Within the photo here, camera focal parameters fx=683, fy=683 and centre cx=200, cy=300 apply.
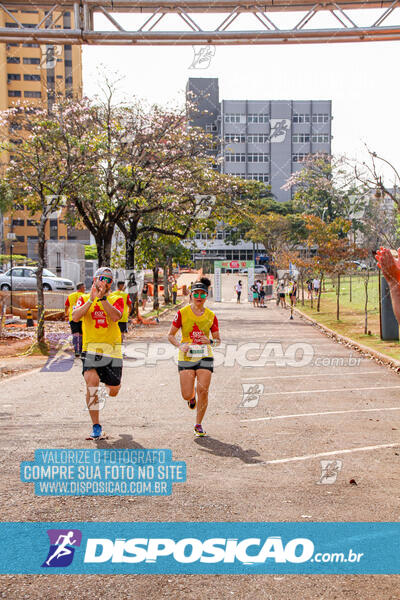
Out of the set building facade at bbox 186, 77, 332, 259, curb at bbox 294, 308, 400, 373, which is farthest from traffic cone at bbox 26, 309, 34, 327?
building facade at bbox 186, 77, 332, 259

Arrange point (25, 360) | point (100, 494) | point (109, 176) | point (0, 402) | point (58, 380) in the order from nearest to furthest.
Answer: point (100, 494) < point (0, 402) < point (58, 380) < point (25, 360) < point (109, 176)

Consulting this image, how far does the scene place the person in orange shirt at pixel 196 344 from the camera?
8.19 metres

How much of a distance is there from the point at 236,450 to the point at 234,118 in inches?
3999

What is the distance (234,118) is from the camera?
10462 centimetres

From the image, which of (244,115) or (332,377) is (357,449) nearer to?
(332,377)

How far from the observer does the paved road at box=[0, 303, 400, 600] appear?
4203 millimetres

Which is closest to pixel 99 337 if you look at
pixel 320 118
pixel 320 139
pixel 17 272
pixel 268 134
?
pixel 17 272

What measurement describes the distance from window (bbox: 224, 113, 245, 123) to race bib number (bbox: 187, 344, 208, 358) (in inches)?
3939

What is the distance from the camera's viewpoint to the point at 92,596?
4.00 metres

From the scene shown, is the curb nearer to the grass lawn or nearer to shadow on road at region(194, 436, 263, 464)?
the grass lawn

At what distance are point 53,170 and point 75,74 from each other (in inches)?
3206

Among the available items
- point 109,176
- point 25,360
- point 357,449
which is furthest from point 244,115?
point 357,449

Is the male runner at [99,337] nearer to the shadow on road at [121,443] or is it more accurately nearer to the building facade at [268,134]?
the shadow on road at [121,443]

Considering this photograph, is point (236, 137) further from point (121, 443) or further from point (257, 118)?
point (121, 443)
